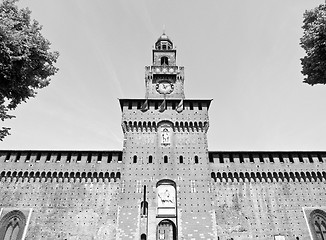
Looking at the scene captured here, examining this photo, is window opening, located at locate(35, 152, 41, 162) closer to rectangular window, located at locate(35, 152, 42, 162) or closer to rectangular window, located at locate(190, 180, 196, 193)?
rectangular window, located at locate(35, 152, 42, 162)

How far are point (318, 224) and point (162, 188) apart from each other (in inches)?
480

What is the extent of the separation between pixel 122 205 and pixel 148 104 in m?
9.01

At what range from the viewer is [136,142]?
2334cm

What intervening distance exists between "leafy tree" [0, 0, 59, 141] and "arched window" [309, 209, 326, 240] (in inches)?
824

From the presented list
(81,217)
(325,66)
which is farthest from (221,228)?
(325,66)

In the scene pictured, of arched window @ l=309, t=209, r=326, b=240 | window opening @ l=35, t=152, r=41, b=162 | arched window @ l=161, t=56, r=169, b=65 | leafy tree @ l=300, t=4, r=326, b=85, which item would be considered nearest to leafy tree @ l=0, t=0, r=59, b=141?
leafy tree @ l=300, t=4, r=326, b=85

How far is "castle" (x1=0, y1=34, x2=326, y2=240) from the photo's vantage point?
20.4 metres

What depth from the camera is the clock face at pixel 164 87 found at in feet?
87.2

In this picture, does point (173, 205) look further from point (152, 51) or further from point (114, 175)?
point (152, 51)

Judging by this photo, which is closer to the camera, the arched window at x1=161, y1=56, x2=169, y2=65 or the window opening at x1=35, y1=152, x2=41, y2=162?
the window opening at x1=35, y1=152, x2=41, y2=162

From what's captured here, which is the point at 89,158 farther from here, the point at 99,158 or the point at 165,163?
the point at 165,163

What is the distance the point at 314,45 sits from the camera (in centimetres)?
953

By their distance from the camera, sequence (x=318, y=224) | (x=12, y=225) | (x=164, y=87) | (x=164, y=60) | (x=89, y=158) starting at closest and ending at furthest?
(x=12, y=225) → (x=318, y=224) → (x=89, y=158) → (x=164, y=87) → (x=164, y=60)

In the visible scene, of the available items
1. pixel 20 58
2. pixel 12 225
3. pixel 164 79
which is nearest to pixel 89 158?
pixel 12 225
